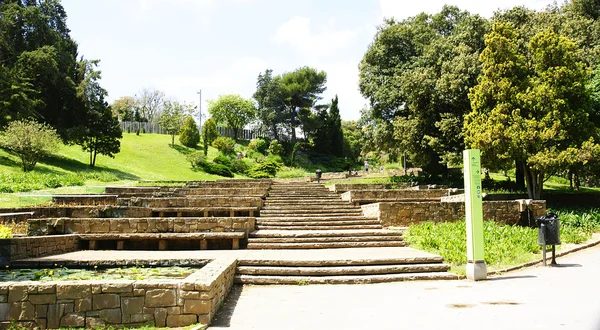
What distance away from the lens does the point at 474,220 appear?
8.32 metres

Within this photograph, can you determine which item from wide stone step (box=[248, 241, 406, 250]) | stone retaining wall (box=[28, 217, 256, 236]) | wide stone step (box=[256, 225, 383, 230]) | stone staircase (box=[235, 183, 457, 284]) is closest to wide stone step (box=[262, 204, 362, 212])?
stone staircase (box=[235, 183, 457, 284])

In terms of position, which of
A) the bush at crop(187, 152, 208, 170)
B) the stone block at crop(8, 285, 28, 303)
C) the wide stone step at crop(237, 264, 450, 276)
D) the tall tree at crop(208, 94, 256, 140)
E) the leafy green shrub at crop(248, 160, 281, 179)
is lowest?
the wide stone step at crop(237, 264, 450, 276)

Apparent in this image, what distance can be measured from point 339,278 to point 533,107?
50.0 feet

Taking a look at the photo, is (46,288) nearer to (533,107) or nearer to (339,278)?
(339,278)

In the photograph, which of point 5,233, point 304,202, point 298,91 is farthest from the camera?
point 298,91

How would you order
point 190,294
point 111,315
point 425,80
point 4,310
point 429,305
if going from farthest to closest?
point 425,80 → point 429,305 → point 190,294 → point 111,315 → point 4,310

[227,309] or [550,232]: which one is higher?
[550,232]

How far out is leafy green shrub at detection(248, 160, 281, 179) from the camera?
41.6 meters

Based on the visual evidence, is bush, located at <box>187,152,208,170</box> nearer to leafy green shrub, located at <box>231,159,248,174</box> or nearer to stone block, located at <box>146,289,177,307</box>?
leafy green shrub, located at <box>231,159,248,174</box>

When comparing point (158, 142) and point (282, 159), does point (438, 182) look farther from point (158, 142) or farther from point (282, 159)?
point (158, 142)

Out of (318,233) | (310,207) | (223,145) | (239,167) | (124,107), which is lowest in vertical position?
(318,233)

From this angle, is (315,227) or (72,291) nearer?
(72,291)

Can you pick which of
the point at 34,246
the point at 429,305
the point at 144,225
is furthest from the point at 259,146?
the point at 429,305

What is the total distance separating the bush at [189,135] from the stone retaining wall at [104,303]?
46076 mm
